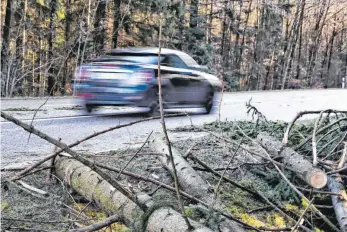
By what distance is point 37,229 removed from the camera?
2793 mm

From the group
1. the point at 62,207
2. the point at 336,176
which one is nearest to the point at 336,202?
the point at 336,176

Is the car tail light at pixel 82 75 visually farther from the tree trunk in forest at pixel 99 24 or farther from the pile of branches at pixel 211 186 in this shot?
the tree trunk in forest at pixel 99 24

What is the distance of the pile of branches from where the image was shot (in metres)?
2.73

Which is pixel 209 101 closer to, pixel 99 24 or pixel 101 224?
pixel 101 224

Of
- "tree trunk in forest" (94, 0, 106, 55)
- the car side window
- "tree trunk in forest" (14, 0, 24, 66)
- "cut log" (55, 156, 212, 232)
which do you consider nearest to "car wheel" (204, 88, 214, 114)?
the car side window

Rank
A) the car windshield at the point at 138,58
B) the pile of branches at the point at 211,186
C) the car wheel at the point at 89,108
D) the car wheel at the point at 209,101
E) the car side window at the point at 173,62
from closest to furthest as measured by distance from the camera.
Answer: the pile of branches at the point at 211,186 → the car windshield at the point at 138,58 → the car wheel at the point at 89,108 → the car side window at the point at 173,62 → the car wheel at the point at 209,101

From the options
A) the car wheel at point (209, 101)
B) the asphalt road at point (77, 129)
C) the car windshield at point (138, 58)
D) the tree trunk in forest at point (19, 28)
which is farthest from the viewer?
the tree trunk in forest at point (19, 28)

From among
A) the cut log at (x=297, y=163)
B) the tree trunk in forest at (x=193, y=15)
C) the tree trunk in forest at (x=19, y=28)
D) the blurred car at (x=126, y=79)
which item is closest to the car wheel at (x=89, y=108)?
the blurred car at (x=126, y=79)

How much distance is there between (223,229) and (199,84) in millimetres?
8392

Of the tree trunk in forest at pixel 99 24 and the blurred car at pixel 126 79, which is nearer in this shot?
the blurred car at pixel 126 79

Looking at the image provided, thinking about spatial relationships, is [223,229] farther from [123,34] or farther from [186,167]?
[123,34]

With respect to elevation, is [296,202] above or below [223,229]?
below

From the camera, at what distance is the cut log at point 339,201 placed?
339 centimetres

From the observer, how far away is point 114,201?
Answer: 9.96 feet
